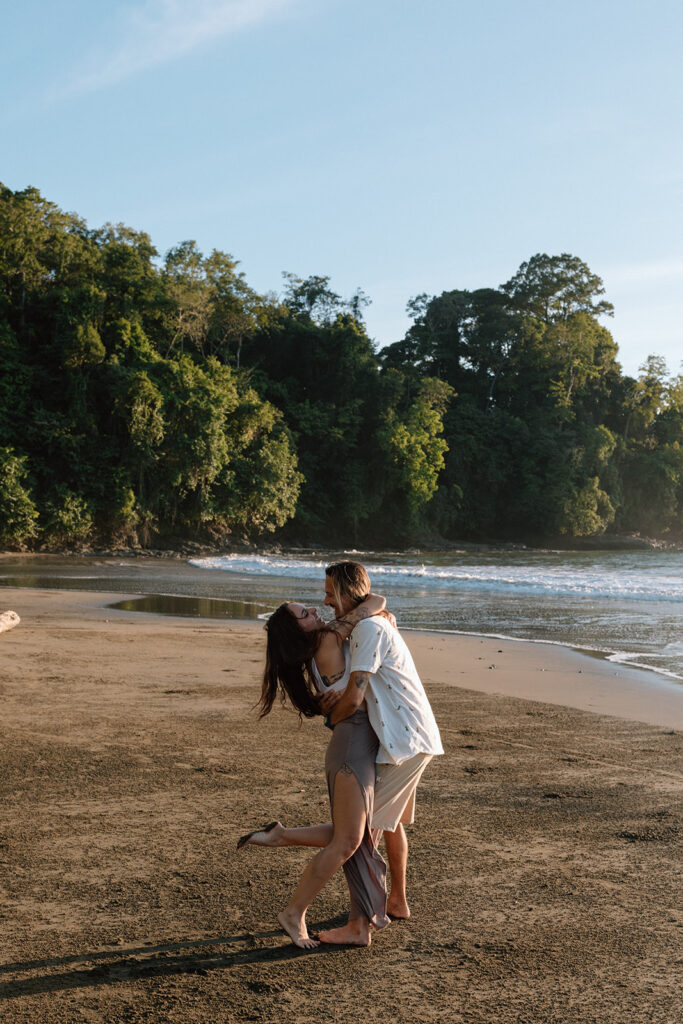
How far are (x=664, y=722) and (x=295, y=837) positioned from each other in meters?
4.76

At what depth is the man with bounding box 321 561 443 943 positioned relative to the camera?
3.04 meters

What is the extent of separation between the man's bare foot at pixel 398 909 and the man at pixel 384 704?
0.26 metres

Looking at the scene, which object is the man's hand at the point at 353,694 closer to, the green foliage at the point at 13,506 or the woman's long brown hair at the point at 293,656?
the woman's long brown hair at the point at 293,656

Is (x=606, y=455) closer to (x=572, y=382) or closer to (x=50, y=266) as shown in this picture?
(x=572, y=382)

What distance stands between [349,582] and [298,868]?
1509mm

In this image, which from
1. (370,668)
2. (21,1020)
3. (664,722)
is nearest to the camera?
(21,1020)

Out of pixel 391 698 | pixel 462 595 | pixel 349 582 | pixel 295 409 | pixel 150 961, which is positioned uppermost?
pixel 295 409

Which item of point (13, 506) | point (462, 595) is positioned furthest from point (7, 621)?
point (13, 506)

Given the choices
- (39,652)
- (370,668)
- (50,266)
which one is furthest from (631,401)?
(370,668)

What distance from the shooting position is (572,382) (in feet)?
219

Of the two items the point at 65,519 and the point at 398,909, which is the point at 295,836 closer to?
the point at 398,909

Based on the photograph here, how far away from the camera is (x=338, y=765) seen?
3107mm

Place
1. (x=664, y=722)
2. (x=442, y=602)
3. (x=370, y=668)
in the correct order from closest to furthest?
(x=370, y=668) → (x=664, y=722) → (x=442, y=602)

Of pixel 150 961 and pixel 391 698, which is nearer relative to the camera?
pixel 150 961
